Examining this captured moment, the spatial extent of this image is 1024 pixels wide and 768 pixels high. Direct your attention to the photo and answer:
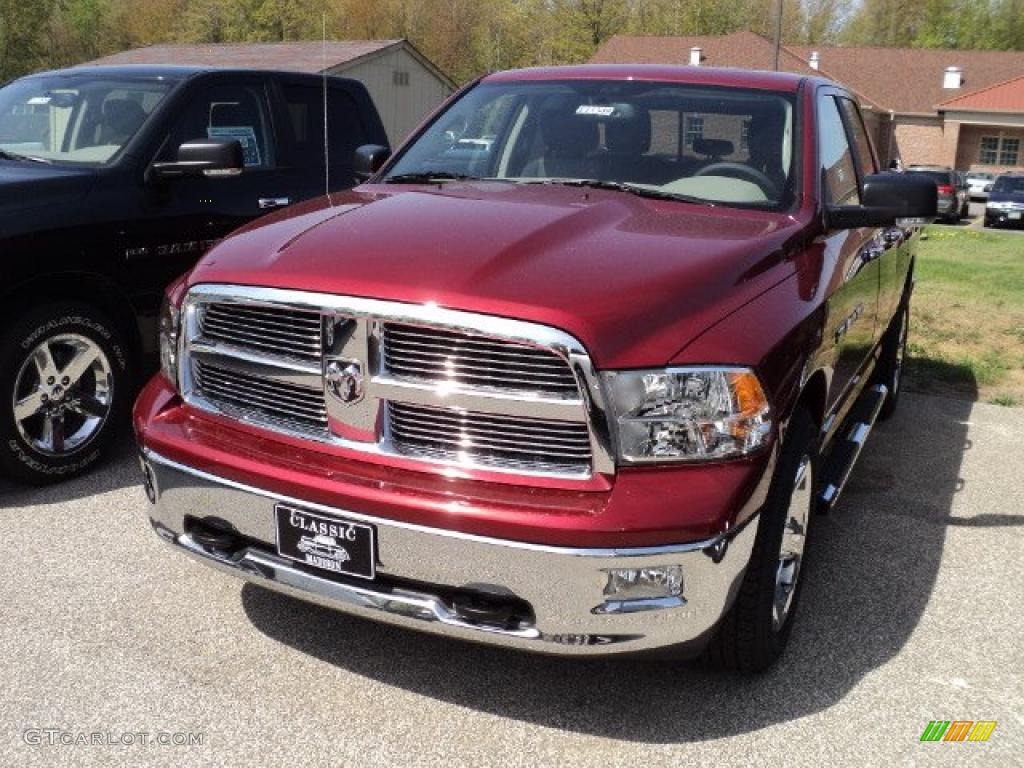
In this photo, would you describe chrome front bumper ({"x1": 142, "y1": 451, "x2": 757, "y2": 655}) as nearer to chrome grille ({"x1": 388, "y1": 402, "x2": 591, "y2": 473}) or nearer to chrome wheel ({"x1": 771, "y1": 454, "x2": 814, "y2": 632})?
chrome grille ({"x1": 388, "y1": 402, "x2": 591, "y2": 473})

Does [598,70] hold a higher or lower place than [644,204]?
higher

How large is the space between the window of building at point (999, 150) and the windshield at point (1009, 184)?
23.3 meters

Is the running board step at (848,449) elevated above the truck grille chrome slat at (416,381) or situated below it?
below

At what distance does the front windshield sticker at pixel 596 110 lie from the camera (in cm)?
425

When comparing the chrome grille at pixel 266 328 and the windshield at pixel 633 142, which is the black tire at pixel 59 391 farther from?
the chrome grille at pixel 266 328

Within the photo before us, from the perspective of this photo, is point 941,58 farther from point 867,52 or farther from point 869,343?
point 869,343

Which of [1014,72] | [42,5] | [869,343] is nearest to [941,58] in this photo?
[1014,72]

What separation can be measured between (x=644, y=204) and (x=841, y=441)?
165cm

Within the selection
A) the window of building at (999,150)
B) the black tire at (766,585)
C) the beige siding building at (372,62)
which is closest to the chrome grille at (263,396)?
the black tire at (766,585)

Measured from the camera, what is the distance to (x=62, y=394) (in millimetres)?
4766

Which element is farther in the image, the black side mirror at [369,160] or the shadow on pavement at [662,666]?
the black side mirror at [369,160]

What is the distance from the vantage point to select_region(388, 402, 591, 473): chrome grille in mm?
2711

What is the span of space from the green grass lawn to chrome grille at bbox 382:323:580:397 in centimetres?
555

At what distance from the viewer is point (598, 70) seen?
4.57m
